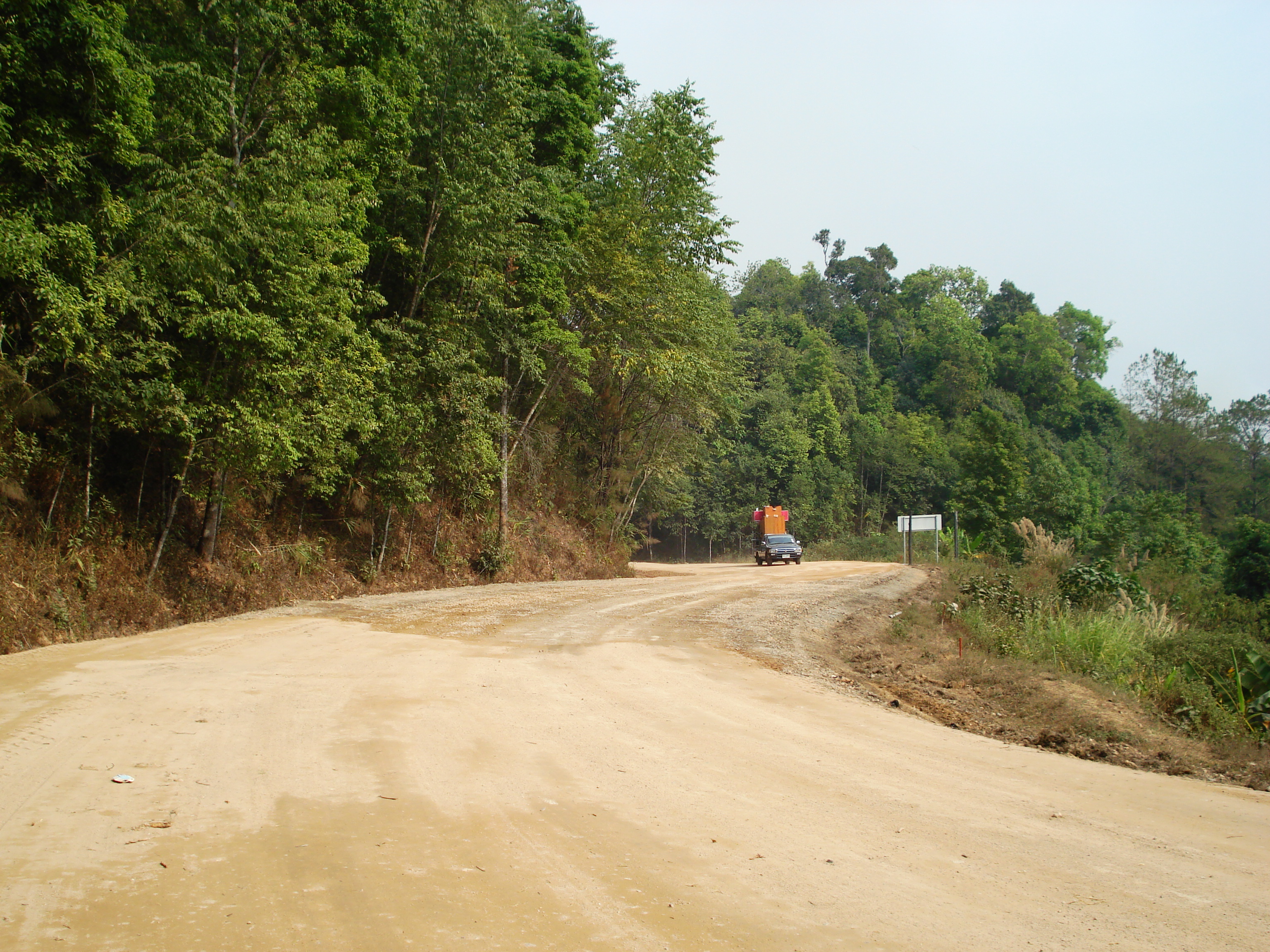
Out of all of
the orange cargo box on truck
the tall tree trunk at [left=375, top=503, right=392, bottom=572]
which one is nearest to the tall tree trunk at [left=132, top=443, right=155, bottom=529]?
the tall tree trunk at [left=375, top=503, right=392, bottom=572]

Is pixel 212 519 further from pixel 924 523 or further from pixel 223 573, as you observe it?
pixel 924 523

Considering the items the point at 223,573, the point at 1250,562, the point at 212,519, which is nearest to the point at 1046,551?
the point at 1250,562

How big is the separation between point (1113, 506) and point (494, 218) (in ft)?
228

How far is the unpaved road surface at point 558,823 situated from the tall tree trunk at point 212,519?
5.30 meters

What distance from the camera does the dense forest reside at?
11.0m

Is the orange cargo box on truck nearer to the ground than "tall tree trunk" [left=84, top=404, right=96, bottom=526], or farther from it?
nearer to the ground

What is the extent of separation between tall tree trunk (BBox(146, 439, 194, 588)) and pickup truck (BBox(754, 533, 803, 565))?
3017cm

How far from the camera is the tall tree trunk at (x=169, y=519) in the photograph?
1285cm

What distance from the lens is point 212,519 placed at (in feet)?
47.3

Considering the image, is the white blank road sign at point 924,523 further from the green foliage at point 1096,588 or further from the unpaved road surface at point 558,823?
the unpaved road surface at point 558,823

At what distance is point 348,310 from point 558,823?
12.6 m

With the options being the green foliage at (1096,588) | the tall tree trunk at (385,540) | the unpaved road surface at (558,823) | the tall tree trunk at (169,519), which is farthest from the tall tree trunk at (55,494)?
the green foliage at (1096,588)

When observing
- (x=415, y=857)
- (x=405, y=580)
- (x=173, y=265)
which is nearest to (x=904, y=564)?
(x=405, y=580)

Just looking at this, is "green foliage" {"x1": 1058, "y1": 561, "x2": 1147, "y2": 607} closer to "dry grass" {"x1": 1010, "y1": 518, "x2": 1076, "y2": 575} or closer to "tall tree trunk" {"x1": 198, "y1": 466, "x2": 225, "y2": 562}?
"dry grass" {"x1": 1010, "y1": 518, "x2": 1076, "y2": 575}
